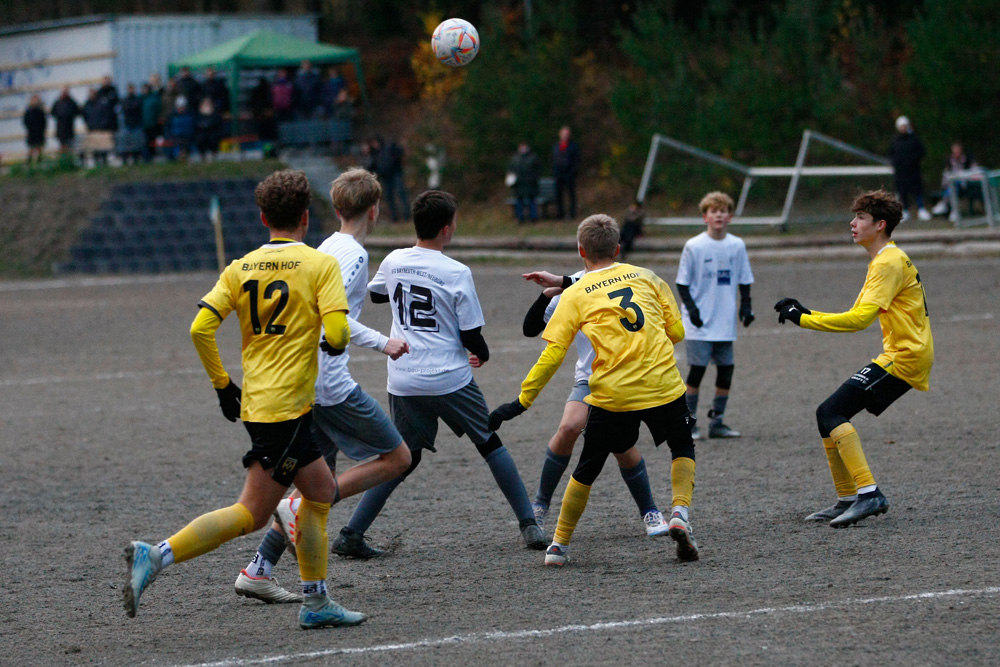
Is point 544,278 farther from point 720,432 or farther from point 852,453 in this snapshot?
point 720,432

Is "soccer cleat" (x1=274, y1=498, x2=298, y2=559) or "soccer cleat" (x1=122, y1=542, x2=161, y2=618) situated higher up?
"soccer cleat" (x1=122, y1=542, x2=161, y2=618)

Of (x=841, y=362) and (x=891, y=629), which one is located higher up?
(x=891, y=629)

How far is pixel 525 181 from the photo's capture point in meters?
27.1

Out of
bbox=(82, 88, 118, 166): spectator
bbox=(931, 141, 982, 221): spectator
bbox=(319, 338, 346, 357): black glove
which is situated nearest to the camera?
bbox=(319, 338, 346, 357): black glove

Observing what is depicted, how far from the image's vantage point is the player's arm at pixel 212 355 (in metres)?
4.81

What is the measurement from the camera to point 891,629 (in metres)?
4.59

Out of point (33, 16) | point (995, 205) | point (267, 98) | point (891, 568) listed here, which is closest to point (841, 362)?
point (891, 568)

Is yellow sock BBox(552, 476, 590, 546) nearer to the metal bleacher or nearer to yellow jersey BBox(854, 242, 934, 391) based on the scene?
yellow jersey BBox(854, 242, 934, 391)

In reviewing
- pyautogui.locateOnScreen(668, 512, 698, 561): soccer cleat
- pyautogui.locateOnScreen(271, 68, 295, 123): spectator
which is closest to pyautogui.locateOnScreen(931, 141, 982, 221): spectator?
pyautogui.locateOnScreen(271, 68, 295, 123): spectator

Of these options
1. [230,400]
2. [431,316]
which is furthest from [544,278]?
[230,400]

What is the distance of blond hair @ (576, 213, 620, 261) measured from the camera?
5.91 m

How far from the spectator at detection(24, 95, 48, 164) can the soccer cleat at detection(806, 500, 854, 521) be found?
2824cm

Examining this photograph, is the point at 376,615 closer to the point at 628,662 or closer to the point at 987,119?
the point at 628,662

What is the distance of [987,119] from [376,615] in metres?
23.1
